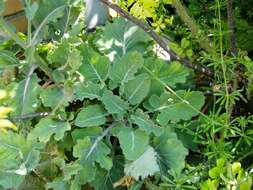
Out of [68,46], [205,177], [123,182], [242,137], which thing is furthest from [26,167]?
[242,137]

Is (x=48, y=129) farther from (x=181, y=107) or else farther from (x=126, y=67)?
(x=181, y=107)

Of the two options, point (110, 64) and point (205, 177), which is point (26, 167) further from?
point (205, 177)

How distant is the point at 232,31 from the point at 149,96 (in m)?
0.33

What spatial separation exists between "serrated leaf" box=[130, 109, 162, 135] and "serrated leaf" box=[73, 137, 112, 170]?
0.39 feet

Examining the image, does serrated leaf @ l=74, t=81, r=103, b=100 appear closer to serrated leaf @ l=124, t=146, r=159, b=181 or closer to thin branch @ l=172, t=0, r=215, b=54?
serrated leaf @ l=124, t=146, r=159, b=181

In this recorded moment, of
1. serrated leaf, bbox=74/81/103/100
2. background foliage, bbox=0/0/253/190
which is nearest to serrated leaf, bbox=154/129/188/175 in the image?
background foliage, bbox=0/0/253/190

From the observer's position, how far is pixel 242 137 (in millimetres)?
1364

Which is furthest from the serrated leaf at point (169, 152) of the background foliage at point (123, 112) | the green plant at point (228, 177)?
the green plant at point (228, 177)

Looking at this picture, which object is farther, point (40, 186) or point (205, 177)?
point (40, 186)

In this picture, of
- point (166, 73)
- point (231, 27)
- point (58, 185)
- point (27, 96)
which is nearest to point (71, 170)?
point (58, 185)

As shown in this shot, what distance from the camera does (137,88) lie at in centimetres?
142

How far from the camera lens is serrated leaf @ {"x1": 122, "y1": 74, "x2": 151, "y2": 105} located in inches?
55.5

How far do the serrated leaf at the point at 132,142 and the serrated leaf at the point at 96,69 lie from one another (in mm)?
186

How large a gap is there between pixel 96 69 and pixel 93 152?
26 cm
